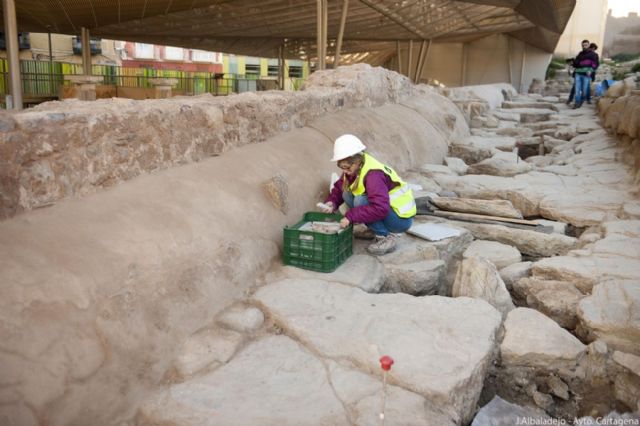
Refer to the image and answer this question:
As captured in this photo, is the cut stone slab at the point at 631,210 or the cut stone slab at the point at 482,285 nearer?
the cut stone slab at the point at 482,285

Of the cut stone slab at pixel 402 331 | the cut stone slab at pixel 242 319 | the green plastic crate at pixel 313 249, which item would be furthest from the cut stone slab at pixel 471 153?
the cut stone slab at pixel 242 319

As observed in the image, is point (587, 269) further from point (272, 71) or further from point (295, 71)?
point (272, 71)

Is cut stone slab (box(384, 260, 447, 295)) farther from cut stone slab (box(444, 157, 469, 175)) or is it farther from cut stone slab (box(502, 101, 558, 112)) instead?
cut stone slab (box(502, 101, 558, 112))

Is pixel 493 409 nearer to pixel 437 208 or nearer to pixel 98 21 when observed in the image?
pixel 437 208

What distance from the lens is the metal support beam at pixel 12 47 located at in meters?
7.18

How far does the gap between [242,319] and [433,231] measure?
94.0 inches

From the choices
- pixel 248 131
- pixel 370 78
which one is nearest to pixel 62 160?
pixel 248 131

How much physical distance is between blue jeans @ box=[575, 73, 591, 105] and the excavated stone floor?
10.4m

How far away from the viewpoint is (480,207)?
5914mm

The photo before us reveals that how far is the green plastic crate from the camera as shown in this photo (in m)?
4.09

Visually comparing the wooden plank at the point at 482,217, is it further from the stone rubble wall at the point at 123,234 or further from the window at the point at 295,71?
the window at the point at 295,71

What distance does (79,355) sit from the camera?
2668mm

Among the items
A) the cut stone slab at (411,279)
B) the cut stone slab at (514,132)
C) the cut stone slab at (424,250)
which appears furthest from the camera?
the cut stone slab at (514,132)

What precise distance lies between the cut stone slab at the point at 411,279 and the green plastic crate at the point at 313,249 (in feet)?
1.45
